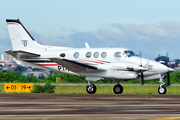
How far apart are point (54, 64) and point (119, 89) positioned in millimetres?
5806

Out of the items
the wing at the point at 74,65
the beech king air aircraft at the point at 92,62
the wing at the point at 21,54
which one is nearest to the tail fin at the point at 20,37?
the beech king air aircraft at the point at 92,62

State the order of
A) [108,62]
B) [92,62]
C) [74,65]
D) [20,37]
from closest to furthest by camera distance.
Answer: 1. [74,65]
2. [108,62]
3. [92,62]
4. [20,37]

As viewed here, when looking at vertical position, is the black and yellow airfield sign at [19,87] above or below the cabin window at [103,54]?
below

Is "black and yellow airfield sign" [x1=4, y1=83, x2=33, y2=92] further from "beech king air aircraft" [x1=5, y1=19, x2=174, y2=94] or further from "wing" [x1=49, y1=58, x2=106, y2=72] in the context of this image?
"wing" [x1=49, y1=58, x2=106, y2=72]

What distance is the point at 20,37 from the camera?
29.1m

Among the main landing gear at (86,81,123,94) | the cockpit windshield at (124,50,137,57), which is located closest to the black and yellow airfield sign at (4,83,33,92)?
the main landing gear at (86,81,123,94)

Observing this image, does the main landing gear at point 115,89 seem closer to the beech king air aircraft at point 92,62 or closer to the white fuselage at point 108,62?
the beech king air aircraft at point 92,62

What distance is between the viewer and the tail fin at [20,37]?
28875 millimetres

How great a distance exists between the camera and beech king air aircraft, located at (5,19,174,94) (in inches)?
944

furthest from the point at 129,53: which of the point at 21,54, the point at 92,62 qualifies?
the point at 21,54

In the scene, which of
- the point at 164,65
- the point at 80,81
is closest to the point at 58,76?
the point at 80,81

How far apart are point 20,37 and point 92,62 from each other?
742 cm

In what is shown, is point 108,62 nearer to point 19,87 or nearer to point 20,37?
point 19,87

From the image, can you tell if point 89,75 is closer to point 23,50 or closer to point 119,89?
point 119,89
